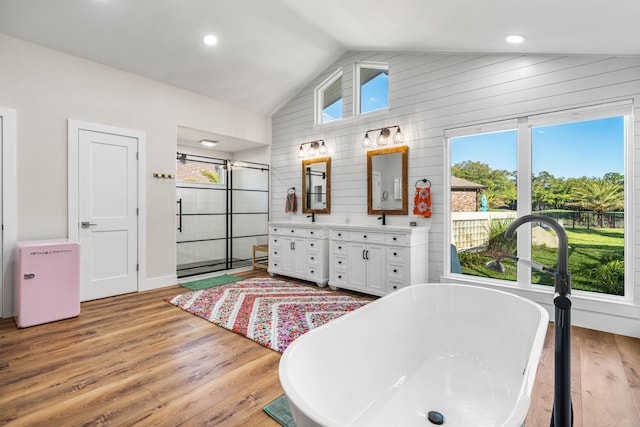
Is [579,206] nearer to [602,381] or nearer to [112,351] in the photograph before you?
[602,381]

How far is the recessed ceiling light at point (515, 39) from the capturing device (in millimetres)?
2918

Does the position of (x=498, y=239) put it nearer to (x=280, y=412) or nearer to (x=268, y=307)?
(x=268, y=307)

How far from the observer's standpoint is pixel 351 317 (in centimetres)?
178

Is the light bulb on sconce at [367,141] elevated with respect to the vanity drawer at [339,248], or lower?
elevated

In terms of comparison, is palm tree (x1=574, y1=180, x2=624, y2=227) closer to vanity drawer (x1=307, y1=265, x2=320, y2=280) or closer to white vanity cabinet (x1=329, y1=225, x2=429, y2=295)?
white vanity cabinet (x1=329, y1=225, x2=429, y2=295)

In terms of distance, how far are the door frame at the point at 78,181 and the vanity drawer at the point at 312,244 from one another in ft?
7.14

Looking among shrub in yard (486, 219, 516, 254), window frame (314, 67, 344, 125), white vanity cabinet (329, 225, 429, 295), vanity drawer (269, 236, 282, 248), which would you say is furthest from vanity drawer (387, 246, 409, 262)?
window frame (314, 67, 344, 125)

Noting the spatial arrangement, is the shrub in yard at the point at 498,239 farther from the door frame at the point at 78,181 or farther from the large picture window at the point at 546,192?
the door frame at the point at 78,181

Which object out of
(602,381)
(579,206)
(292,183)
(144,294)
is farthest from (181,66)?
(602,381)

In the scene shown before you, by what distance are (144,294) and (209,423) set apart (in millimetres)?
2965

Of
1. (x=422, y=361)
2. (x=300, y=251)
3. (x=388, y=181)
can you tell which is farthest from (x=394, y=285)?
(x=422, y=361)

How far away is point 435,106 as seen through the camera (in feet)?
13.1

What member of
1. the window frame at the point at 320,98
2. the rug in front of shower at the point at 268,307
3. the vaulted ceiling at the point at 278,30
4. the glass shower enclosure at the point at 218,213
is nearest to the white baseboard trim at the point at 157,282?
the glass shower enclosure at the point at 218,213

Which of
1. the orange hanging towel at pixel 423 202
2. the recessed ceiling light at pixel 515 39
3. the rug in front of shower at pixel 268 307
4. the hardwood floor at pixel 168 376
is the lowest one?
the hardwood floor at pixel 168 376
